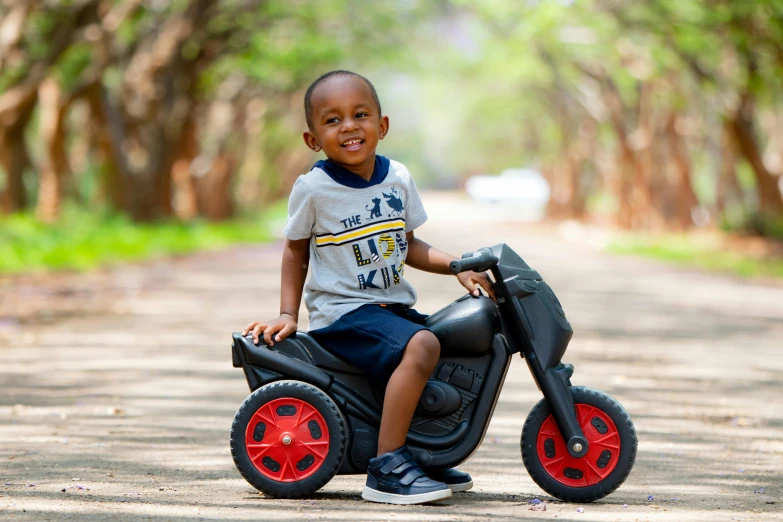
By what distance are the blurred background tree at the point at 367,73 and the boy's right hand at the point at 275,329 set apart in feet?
49.8

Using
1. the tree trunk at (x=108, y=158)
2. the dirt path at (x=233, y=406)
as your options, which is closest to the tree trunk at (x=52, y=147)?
the tree trunk at (x=108, y=158)

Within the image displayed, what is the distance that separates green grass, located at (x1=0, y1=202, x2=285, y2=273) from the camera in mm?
16688

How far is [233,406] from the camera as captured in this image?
7219mm

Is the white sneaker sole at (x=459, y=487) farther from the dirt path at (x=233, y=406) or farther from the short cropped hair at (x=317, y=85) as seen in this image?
the short cropped hair at (x=317, y=85)

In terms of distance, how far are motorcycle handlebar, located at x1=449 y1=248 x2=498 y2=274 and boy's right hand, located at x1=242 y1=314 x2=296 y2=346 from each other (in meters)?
0.64

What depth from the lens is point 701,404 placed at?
25.1ft

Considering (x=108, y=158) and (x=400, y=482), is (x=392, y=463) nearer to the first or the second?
(x=400, y=482)

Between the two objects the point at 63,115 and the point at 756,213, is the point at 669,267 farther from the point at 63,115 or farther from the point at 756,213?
the point at 63,115

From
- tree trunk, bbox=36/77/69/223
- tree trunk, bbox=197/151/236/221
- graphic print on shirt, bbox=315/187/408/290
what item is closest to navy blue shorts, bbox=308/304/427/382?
graphic print on shirt, bbox=315/187/408/290

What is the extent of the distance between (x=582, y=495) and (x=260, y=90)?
3509 centimetres

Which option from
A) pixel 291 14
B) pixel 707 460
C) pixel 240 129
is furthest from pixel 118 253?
pixel 240 129

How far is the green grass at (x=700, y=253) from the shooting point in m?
21.8

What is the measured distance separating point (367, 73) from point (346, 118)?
36923 millimetres

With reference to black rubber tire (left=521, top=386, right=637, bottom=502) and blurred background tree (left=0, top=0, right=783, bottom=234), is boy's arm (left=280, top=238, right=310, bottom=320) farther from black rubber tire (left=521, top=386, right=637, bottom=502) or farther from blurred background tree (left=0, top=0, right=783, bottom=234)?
blurred background tree (left=0, top=0, right=783, bottom=234)
